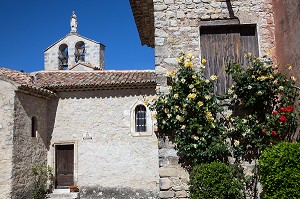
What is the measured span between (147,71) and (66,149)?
17.3 ft

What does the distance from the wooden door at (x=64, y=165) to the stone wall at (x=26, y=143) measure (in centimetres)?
61

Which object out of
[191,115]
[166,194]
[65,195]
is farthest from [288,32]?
[65,195]

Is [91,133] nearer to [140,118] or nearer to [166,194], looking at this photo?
[140,118]

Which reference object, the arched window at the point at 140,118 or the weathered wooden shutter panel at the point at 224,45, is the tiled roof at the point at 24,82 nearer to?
the arched window at the point at 140,118

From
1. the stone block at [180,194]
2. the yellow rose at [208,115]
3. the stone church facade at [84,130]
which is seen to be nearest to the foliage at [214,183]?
the stone block at [180,194]

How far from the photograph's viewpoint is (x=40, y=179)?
1273 centimetres

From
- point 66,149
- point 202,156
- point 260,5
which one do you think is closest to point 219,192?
point 202,156

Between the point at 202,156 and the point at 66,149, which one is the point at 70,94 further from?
the point at 202,156

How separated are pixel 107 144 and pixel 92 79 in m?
3.01

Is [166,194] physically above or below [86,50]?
below

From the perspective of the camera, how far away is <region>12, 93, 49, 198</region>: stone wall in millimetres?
11430

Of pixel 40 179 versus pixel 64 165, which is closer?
pixel 40 179

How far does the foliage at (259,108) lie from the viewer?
6152 millimetres

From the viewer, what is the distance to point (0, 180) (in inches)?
436
